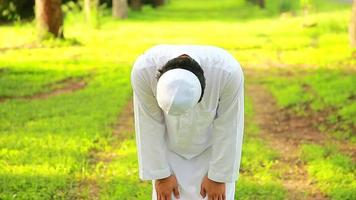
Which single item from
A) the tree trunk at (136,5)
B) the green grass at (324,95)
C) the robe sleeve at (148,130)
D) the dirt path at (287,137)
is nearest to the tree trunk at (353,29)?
the green grass at (324,95)

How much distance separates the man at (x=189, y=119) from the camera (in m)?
2.45

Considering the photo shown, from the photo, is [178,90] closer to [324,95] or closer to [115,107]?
[115,107]

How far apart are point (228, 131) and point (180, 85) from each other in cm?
61

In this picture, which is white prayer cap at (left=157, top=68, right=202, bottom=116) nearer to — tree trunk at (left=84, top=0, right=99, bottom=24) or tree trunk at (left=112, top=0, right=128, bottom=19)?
tree trunk at (left=84, top=0, right=99, bottom=24)

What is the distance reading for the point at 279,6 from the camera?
2552 cm

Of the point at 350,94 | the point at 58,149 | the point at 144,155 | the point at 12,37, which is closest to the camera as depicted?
the point at 144,155

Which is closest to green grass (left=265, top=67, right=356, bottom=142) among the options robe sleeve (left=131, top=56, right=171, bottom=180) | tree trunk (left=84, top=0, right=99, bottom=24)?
robe sleeve (left=131, top=56, right=171, bottom=180)

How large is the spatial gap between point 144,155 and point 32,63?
768cm

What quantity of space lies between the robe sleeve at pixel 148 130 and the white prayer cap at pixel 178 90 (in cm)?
30

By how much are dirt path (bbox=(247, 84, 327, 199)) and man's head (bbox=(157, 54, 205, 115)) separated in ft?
8.43

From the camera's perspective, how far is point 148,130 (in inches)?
116

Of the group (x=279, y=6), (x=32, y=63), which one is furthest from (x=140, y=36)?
(x=279, y=6)

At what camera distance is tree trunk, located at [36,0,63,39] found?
12.4 metres

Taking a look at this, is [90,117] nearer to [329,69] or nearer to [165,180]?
[165,180]
